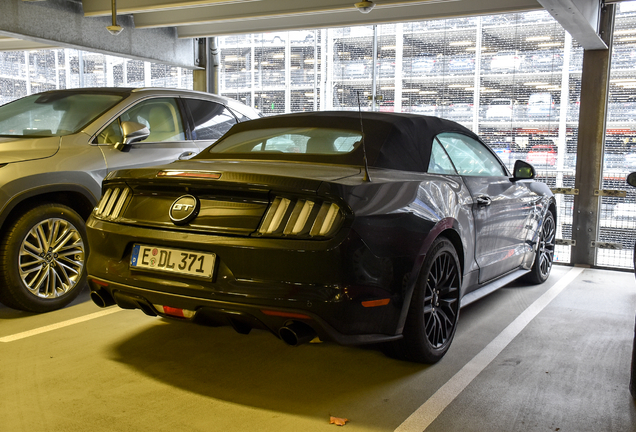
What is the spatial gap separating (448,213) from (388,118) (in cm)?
74

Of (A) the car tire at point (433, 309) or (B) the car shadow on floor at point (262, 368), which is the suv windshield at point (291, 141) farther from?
(B) the car shadow on floor at point (262, 368)

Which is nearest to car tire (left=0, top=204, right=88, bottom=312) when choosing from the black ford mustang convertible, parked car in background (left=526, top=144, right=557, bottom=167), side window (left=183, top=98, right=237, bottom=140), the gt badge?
the black ford mustang convertible

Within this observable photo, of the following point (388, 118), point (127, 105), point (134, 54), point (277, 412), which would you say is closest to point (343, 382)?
point (277, 412)

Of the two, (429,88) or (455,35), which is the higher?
(455,35)

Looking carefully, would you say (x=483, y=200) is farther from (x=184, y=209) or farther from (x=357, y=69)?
(x=357, y=69)

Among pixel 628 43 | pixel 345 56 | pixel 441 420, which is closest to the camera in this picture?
pixel 441 420

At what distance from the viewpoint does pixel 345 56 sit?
968 centimetres

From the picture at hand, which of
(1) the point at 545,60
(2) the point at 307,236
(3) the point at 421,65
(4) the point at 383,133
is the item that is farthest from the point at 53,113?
(1) the point at 545,60

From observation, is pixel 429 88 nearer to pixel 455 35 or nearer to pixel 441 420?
pixel 455 35

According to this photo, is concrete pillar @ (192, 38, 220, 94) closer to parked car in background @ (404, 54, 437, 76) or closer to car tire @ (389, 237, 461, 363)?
parked car in background @ (404, 54, 437, 76)

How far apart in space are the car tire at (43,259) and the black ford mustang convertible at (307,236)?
1182 mm

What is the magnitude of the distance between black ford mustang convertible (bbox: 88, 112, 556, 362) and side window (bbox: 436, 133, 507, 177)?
15 centimetres

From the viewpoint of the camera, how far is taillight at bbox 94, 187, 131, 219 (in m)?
3.33

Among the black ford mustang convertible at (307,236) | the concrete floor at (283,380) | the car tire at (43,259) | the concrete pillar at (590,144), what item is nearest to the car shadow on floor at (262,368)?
the concrete floor at (283,380)
